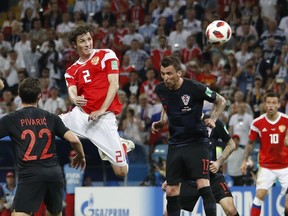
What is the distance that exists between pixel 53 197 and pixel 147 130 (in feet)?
31.0

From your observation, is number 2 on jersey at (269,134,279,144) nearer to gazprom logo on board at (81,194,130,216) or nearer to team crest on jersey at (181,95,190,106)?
gazprom logo on board at (81,194,130,216)

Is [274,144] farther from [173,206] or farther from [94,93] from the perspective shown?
[94,93]

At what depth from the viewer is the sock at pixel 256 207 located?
13977 millimetres

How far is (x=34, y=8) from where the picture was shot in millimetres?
24703

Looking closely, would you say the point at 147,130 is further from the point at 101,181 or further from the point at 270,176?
the point at 270,176

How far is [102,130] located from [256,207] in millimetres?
3186

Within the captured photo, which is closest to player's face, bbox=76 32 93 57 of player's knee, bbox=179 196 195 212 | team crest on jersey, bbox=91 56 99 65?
team crest on jersey, bbox=91 56 99 65

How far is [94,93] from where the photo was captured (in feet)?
40.0

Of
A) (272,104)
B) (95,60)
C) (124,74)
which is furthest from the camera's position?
(124,74)

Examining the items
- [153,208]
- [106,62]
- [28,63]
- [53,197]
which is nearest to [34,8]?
[28,63]

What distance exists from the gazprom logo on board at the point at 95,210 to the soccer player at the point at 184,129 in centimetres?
408

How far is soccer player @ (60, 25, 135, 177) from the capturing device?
1211 centimetres

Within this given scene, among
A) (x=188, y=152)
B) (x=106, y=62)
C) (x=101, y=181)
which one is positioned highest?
(x=106, y=62)

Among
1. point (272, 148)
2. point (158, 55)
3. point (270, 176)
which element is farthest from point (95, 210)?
point (158, 55)
